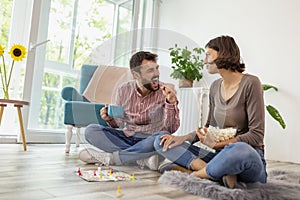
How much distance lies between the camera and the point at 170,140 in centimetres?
121

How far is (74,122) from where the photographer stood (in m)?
1.93

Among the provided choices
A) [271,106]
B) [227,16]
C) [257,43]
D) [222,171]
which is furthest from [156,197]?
[227,16]

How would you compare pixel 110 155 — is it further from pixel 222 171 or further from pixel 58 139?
pixel 58 139

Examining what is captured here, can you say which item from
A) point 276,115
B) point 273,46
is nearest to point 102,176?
point 276,115

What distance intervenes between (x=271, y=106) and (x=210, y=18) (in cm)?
123

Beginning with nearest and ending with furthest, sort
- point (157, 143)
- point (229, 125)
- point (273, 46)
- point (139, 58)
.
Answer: point (139, 58)
point (229, 125)
point (157, 143)
point (273, 46)

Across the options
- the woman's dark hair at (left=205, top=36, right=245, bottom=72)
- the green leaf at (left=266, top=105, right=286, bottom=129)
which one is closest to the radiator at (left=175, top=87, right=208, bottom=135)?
the woman's dark hair at (left=205, top=36, right=245, bottom=72)

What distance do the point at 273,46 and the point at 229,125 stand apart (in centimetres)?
176

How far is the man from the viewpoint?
1068mm

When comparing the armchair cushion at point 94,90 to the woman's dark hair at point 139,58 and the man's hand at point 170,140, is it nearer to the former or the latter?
the woman's dark hair at point 139,58

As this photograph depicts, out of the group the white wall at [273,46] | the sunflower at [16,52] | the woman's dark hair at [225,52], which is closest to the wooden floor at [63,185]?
the woman's dark hair at [225,52]

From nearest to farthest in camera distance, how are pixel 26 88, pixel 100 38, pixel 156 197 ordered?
1. pixel 156 197
2. pixel 26 88
3. pixel 100 38

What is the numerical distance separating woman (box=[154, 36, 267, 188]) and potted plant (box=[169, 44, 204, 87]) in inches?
2.2

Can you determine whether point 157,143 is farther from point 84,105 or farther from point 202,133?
point 84,105
